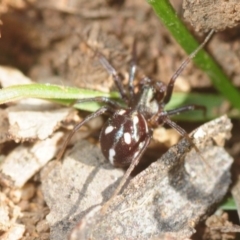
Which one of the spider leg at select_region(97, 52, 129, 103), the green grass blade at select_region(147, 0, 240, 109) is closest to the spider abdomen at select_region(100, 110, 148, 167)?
the spider leg at select_region(97, 52, 129, 103)

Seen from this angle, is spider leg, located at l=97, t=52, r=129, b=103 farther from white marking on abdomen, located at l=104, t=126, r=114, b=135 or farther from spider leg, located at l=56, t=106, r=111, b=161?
white marking on abdomen, located at l=104, t=126, r=114, b=135

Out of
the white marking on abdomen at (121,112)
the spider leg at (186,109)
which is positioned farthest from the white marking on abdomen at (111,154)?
the spider leg at (186,109)

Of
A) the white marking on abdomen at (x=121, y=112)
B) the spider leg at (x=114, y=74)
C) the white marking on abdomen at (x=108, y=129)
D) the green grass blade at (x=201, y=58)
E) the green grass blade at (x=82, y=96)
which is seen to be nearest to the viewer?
the green grass blade at (x=82, y=96)

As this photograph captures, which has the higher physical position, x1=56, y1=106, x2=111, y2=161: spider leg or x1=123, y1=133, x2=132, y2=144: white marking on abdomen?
x1=56, y1=106, x2=111, y2=161: spider leg

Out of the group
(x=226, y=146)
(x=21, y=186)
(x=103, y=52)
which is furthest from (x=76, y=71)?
(x=226, y=146)

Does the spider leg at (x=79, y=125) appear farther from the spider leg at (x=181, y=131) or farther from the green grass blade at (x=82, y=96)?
the spider leg at (x=181, y=131)

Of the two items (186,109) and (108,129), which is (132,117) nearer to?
(108,129)

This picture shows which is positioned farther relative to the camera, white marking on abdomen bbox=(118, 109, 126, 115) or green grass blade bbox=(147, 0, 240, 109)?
white marking on abdomen bbox=(118, 109, 126, 115)
